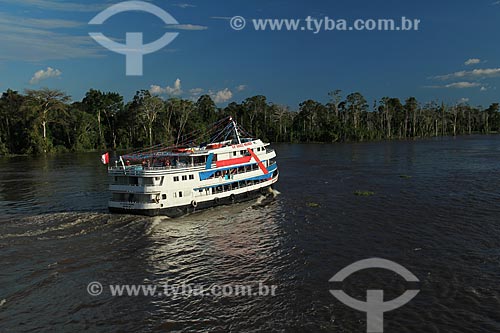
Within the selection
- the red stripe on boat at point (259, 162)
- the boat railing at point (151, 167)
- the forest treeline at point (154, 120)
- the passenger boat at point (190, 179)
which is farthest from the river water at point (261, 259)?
the forest treeline at point (154, 120)

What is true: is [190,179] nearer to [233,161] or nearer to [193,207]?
[193,207]

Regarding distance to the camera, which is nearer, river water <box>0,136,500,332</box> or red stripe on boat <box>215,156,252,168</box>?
river water <box>0,136,500,332</box>

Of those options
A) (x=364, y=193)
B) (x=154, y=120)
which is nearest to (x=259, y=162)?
(x=364, y=193)

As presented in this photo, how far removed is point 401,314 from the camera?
19672mm

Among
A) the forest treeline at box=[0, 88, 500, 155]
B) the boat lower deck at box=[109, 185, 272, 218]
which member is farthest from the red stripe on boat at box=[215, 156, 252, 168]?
the forest treeline at box=[0, 88, 500, 155]

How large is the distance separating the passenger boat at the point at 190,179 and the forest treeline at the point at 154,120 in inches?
1670

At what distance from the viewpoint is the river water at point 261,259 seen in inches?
773

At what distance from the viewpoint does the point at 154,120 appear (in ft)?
457

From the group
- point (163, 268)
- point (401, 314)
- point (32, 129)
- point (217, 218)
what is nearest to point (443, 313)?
point (401, 314)

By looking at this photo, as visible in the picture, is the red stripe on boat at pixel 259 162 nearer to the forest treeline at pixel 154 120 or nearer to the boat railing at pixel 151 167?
the boat railing at pixel 151 167

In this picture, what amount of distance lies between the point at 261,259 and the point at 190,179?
1571 cm

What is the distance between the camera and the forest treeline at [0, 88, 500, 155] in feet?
393

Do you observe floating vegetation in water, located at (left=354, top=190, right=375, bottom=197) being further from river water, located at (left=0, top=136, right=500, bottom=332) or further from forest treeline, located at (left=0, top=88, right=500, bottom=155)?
forest treeline, located at (left=0, top=88, right=500, bottom=155)

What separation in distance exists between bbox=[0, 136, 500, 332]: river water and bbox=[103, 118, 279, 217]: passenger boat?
160 cm
